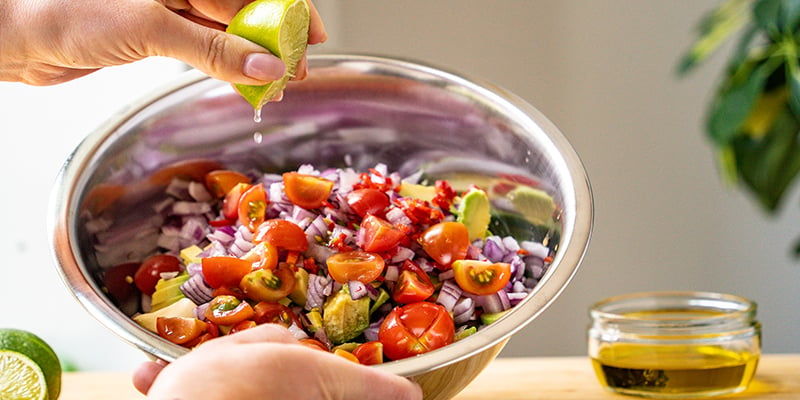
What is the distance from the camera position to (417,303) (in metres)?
1.03

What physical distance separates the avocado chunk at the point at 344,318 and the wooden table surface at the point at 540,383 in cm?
23

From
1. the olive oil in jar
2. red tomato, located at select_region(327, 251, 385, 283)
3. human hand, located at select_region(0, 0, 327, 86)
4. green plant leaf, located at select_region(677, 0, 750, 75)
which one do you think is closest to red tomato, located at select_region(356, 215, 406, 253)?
red tomato, located at select_region(327, 251, 385, 283)

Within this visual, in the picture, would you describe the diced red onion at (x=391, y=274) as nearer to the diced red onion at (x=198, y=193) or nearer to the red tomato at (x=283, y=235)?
the red tomato at (x=283, y=235)

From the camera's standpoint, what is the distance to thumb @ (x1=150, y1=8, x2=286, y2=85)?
0.94 meters

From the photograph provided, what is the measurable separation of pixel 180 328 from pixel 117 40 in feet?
1.12

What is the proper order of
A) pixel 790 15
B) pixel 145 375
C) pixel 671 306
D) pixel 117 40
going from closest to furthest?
pixel 145 375 < pixel 117 40 < pixel 671 306 < pixel 790 15

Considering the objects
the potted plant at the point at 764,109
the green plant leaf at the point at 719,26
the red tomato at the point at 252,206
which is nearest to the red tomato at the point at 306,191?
the red tomato at the point at 252,206

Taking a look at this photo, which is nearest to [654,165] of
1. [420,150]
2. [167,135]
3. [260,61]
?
[420,150]

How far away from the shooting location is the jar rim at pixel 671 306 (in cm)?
123

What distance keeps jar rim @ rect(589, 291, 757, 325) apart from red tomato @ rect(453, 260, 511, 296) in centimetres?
21

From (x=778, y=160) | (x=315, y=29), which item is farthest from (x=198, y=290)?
(x=778, y=160)

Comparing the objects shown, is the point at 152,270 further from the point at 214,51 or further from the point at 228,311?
the point at 214,51

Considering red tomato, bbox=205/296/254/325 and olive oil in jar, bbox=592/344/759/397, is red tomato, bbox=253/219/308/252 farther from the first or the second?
olive oil in jar, bbox=592/344/759/397

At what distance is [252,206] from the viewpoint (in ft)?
3.95
